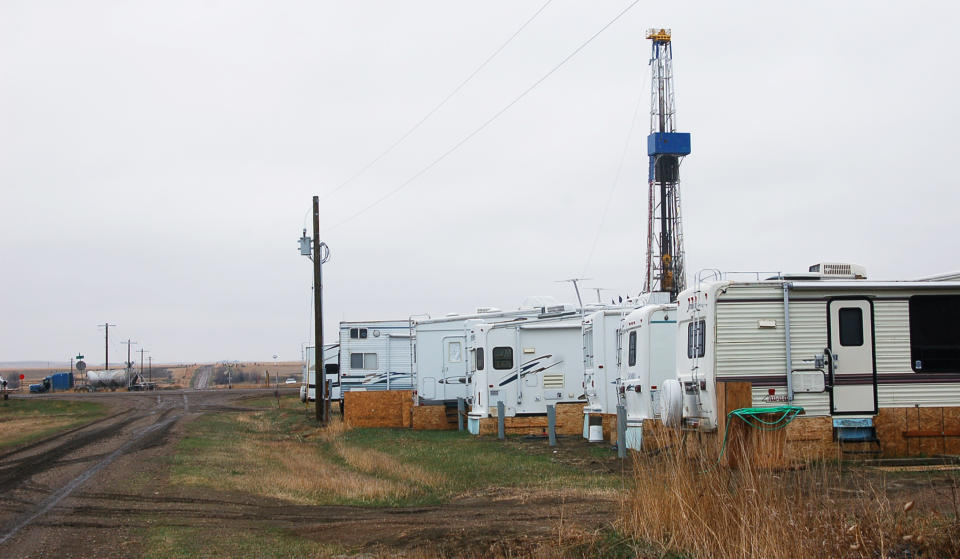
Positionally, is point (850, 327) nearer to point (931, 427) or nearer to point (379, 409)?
point (931, 427)

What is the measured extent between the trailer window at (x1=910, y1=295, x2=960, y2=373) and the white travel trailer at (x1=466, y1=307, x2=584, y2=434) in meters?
9.90

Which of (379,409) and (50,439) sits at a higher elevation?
(379,409)

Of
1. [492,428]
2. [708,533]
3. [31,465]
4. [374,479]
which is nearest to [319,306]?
[492,428]

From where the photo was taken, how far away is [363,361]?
32312mm

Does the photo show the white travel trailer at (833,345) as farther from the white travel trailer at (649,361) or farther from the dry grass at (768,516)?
the dry grass at (768,516)

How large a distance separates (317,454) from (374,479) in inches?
244

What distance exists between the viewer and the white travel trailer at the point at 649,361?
53.6 feet

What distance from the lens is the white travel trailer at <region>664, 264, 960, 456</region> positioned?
13.1 meters

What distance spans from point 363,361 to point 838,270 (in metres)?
20.6

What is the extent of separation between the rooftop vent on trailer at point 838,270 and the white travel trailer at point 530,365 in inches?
350

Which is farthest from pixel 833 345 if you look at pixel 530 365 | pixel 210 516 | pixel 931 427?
pixel 530 365

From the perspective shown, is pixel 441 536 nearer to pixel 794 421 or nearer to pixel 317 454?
pixel 794 421

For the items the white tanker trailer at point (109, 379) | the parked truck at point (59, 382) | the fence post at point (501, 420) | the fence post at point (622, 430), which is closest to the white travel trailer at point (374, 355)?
the fence post at point (501, 420)

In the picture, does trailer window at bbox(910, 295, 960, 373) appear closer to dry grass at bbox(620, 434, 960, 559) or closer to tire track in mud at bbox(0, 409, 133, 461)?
dry grass at bbox(620, 434, 960, 559)
